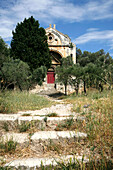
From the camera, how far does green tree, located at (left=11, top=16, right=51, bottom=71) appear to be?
1725 cm

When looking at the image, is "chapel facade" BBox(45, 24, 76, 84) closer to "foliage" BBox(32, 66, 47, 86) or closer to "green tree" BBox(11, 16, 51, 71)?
"green tree" BBox(11, 16, 51, 71)

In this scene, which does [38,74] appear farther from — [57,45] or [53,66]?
[57,45]

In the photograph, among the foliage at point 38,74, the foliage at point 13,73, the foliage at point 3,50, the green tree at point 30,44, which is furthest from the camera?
the green tree at point 30,44

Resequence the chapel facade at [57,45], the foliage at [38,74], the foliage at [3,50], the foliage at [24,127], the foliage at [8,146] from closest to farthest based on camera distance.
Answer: the foliage at [8,146]
the foliage at [24,127]
the foliage at [3,50]
the foliage at [38,74]
the chapel facade at [57,45]

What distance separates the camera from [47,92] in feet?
61.6

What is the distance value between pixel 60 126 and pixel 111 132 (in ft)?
3.80

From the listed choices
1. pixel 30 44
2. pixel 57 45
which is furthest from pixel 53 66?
pixel 30 44

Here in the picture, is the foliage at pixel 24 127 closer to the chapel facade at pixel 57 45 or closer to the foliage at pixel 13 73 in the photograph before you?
the foliage at pixel 13 73

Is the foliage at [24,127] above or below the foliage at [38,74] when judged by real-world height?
below

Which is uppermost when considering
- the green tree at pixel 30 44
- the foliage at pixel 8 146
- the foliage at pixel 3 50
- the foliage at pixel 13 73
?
the green tree at pixel 30 44

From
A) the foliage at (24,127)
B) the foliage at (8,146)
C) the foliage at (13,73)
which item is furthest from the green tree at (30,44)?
the foliage at (8,146)

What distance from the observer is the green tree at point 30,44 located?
56.6 feet

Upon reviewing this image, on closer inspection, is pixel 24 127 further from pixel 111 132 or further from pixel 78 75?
pixel 78 75

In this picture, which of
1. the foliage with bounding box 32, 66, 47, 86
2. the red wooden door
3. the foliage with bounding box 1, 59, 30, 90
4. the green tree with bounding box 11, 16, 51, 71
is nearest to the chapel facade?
the red wooden door
